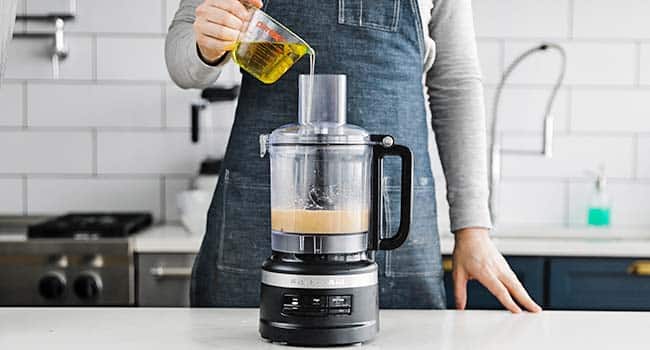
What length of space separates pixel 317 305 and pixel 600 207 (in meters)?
1.68

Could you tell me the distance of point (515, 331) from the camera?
1172mm

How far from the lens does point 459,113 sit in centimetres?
152

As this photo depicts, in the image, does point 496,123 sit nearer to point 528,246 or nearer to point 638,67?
point 638,67

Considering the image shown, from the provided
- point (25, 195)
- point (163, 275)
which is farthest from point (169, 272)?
point (25, 195)

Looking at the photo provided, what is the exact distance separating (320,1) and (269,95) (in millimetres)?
154

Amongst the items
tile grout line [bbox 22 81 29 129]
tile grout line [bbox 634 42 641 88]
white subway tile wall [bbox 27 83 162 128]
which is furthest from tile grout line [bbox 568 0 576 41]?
tile grout line [bbox 22 81 29 129]

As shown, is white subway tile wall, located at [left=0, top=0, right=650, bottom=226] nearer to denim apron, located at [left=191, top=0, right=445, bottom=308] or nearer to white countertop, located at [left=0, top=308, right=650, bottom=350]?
denim apron, located at [left=191, top=0, right=445, bottom=308]

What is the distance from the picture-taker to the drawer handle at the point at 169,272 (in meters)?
2.22

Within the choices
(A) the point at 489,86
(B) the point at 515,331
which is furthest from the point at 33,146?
(B) the point at 515,331

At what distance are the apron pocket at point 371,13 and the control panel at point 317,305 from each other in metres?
0.52

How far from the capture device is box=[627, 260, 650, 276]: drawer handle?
7.35 feet

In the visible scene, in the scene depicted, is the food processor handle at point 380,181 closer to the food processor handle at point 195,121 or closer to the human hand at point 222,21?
the human hand at point 222,21

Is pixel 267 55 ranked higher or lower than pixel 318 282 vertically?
higher

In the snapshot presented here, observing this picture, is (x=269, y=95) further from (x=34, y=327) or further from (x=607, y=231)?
(x=607, y=231)
